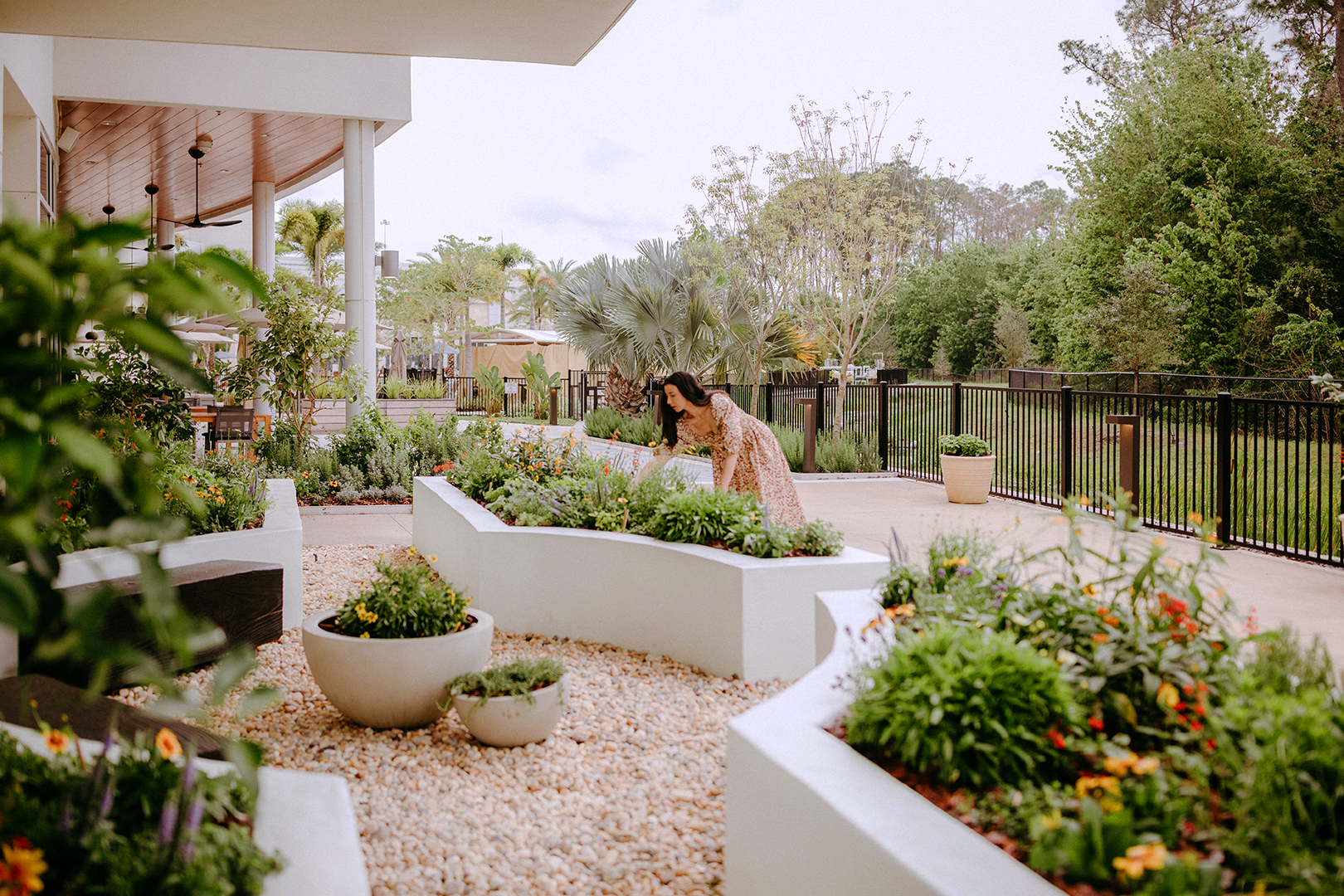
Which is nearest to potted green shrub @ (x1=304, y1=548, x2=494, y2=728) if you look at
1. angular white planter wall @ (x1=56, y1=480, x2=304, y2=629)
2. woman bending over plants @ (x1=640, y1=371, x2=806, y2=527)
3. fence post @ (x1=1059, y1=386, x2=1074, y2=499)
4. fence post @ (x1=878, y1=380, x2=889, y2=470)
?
angular white planter wall @ (x1=56, y1=480, x2=304, y2=629)

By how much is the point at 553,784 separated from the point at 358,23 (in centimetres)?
435

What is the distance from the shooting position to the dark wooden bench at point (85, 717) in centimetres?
232

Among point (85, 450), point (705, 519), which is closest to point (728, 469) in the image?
point (705, 519)

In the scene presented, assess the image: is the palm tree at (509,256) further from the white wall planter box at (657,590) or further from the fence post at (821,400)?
the white wall planter box at (657,590)

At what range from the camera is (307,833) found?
1.78 meters

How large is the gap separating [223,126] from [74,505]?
10.6m

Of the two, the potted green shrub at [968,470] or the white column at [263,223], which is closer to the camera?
the potted green shrub at [968,470]

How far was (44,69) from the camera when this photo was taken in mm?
8367

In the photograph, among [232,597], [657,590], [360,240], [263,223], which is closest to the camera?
[232,597]

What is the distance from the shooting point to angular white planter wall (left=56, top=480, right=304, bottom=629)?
4.27 metres

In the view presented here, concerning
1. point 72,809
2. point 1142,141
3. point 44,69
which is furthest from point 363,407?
point 1142,141

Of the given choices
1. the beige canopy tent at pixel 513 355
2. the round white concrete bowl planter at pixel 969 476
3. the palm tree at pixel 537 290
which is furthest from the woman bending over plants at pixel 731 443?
the palm tree at pixel 537 290

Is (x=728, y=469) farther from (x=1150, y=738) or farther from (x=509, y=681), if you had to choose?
(x=1150, y=738)

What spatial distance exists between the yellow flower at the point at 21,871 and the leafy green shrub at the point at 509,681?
2.27 metres
